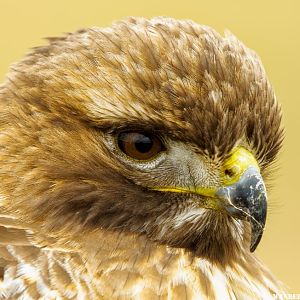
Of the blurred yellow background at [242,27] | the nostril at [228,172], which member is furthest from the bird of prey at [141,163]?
the blurred yellow background at [242,27]

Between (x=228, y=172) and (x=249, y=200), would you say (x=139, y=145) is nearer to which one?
(x=228, y=172)

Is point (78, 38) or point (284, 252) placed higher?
point (78, 38)

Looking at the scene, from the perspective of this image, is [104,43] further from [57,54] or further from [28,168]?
[28,168]

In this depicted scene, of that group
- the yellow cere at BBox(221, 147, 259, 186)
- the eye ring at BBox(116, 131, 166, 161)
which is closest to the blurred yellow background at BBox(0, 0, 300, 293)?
the yellow cere at BBox(221, 147, 259, 186)

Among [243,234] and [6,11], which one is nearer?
[243,234]

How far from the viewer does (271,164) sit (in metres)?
6.26

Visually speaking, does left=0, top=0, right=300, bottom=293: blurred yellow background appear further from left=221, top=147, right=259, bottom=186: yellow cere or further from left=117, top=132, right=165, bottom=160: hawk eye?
left=117, top=132, right=165, bottom=160: hawk eye

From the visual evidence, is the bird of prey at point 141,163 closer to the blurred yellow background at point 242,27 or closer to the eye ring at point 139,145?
the eye ring at point 139,145

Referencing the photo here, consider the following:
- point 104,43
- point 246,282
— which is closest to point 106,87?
point 104,43

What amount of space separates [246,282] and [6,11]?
11.2 m

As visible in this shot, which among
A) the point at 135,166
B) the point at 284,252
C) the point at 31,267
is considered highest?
the point at 135,166

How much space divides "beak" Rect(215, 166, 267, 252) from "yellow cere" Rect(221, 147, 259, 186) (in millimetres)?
25

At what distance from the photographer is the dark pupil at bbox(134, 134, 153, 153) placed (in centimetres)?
582

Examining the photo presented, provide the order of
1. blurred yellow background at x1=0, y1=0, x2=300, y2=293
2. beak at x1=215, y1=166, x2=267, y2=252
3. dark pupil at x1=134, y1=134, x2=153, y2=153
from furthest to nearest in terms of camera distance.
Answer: blurred yellow background at x1=0, y1=0, x2=300, y2=293 < dark pupil at x1=134, y1=134, x2=153, y2=153 < beak at x1=215, y1=166, x2=267, y2=252
